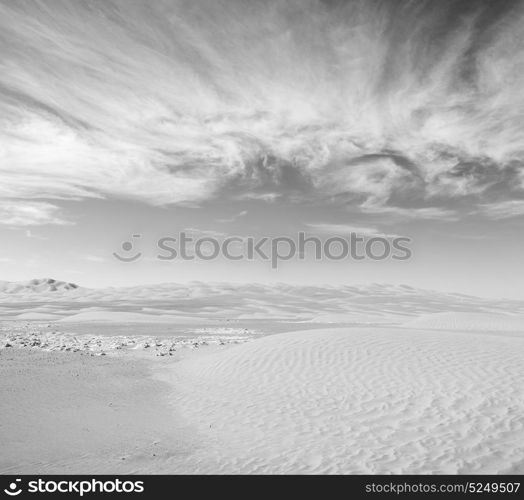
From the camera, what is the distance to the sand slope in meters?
6.22

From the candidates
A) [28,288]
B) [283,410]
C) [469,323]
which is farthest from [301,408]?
[28,288]

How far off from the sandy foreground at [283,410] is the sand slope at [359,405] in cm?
3

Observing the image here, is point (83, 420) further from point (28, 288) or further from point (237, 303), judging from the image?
point (28, 288)

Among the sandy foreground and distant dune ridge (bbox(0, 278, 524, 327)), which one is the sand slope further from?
distant dune ridge (bbox(0, 278, 524, 327))

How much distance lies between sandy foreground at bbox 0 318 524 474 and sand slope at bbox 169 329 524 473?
34 mm

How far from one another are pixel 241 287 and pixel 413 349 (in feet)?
299

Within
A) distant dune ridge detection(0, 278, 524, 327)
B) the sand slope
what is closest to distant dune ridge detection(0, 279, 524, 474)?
the sand slope

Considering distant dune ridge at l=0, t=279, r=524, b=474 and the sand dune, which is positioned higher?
distant dune ridge at l=0, t=279, r=524, b=474

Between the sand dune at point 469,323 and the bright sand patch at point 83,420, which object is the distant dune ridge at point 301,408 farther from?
the sand dune at point 469,323

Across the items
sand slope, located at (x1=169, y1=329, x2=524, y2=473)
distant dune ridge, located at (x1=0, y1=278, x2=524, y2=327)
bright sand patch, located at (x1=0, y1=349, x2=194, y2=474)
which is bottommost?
distant dune ridge, located at (x1=0, y1=278, x2=524, y2=327)

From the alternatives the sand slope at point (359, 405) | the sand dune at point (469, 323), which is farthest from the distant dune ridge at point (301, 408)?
the sand dune at point (469, 323)

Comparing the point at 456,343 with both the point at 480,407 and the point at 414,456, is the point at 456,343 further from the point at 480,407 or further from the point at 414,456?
the point at 414,456

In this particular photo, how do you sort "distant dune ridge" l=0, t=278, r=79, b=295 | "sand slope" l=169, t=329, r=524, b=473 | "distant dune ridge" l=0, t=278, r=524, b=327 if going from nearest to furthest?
1. "sand slope" l=169, t=329, r=524, b=473
2. "distant dune ridge" l=0, t=278, r=524, b=327
3. "distant dune ridge" l=0, t=278, r=79, b=295
